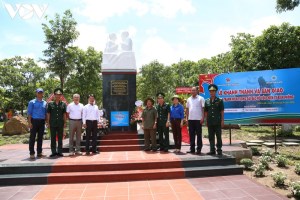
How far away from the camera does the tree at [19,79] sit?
116 feet

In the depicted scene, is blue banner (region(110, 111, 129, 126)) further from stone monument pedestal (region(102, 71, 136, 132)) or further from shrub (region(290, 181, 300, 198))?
shrub (region(290, 181, 300, 198))

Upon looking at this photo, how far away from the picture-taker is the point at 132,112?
10.7 m

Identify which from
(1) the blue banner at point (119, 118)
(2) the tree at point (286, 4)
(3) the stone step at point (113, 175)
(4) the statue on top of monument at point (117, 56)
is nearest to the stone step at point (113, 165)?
(3) the stone step at point (113, 175)

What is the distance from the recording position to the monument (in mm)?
10688

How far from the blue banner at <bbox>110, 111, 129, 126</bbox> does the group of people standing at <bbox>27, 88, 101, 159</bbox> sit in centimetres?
259

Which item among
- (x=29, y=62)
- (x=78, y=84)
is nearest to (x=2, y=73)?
(x=29, y=62)

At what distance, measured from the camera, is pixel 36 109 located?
289 inches

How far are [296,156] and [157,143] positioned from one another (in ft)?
15.6

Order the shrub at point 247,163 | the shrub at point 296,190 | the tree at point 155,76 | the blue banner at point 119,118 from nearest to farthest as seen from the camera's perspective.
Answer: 1. the shrub at point 296,190
2. the shrub at point 247,163
3. the blue banner at point 119,118
4. the tree at point 155,76

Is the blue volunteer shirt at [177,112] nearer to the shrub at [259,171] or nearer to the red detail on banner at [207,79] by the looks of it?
the shrub at [259,171]

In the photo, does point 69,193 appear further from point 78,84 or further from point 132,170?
point 78,84

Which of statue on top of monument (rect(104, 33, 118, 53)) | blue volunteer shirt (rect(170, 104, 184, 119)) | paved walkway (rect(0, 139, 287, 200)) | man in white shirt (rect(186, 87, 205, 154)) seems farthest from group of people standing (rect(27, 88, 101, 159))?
statue on top of monument (rect(104, 33, 118, 53))

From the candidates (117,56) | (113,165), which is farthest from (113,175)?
(117,56)

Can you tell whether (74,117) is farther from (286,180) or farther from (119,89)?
(286,180)
